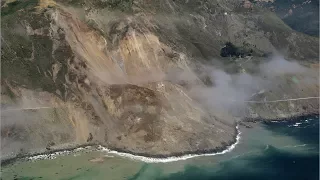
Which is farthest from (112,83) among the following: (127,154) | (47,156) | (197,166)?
(197,166)

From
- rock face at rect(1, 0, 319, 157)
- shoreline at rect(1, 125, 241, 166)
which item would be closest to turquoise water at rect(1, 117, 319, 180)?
shoreline at rect(1, 125, 241, 166)

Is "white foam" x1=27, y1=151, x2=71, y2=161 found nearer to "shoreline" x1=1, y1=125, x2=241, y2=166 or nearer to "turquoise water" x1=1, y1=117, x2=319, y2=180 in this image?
"shoreline" x1=1, y1=125, x2=241, y2=166

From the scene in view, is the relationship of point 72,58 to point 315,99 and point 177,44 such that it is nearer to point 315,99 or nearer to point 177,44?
point 177,44

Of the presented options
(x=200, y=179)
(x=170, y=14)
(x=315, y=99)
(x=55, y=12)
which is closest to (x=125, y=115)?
(x=200, y=179)

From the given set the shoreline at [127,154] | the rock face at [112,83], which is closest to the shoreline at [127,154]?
the shoreline at [127,154]

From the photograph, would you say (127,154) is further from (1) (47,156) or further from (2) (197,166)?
(1) (47,156)

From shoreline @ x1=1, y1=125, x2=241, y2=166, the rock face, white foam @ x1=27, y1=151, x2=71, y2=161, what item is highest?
the rock face
